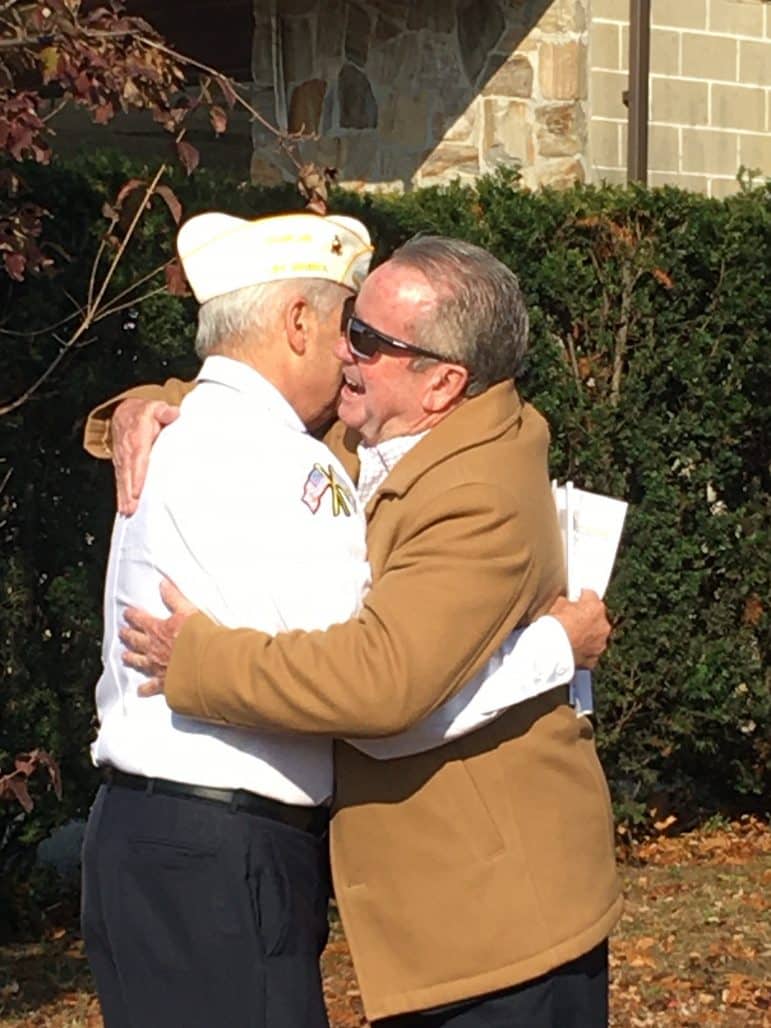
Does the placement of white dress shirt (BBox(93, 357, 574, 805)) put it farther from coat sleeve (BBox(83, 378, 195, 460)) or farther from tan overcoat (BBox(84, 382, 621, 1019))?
coat sleeve (BBox(83, 378, 195, 460))

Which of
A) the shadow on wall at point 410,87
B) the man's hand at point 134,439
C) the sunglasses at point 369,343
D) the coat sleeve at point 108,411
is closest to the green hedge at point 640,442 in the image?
the coat sleeve at point 108,411

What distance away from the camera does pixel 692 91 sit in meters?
10.2

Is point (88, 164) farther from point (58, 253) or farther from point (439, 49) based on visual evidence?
point (439, 49)

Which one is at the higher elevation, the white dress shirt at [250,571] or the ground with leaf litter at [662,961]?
the white dress shirt at [250,571]

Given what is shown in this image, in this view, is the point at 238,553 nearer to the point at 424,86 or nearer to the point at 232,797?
the point at 232,797

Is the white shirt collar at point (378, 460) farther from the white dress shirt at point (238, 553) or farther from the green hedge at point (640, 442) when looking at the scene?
the green hedge at point (640, 442)

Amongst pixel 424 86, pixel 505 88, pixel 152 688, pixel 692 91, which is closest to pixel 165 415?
pixel 152 688

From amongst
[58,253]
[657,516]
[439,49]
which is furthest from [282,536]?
[439,49]

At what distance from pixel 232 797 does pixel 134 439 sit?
2.11ft

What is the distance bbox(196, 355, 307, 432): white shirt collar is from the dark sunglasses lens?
14 cm

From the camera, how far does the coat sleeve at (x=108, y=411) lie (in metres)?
3.51

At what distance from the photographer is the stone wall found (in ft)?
31.9

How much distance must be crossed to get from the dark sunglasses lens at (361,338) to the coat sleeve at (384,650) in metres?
0.29

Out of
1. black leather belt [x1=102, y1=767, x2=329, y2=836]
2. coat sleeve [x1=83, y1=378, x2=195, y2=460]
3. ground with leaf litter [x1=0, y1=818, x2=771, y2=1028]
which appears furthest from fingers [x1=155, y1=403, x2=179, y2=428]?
ground with leaf litter [x1=0, y1=818, x2=771, y2=1028]
